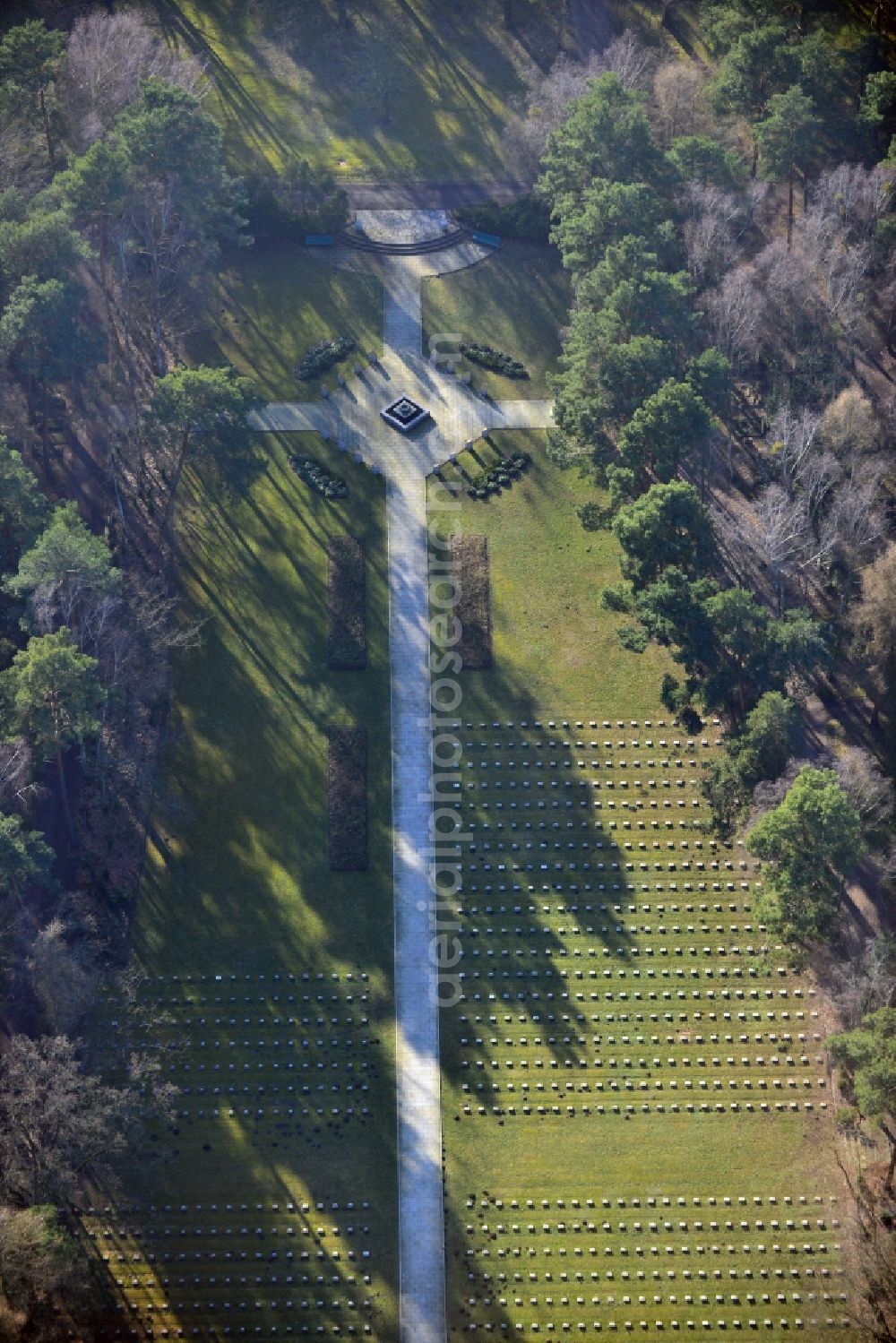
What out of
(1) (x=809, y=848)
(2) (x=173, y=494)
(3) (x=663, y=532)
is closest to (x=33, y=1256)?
(1) (x=809, y=848)

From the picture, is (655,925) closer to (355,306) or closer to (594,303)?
(594,303)

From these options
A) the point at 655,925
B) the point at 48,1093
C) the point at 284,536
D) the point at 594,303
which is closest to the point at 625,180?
the point at 594,303

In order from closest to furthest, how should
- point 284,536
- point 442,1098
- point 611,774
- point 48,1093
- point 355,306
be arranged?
point 48,1093 < point 442,1098 < point 611,774 < point 284,536 < point 355,306

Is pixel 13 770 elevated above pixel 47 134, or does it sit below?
below

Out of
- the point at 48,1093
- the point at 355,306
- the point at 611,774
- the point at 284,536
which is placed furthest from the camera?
the point at 355,306

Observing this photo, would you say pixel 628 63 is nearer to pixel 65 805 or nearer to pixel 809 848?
pixel 809 848

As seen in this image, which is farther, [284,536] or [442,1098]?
[284,536]

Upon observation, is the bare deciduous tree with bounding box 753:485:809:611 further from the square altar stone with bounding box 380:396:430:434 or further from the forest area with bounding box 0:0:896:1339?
the square altar stone with bounding box 380:396:430:434
